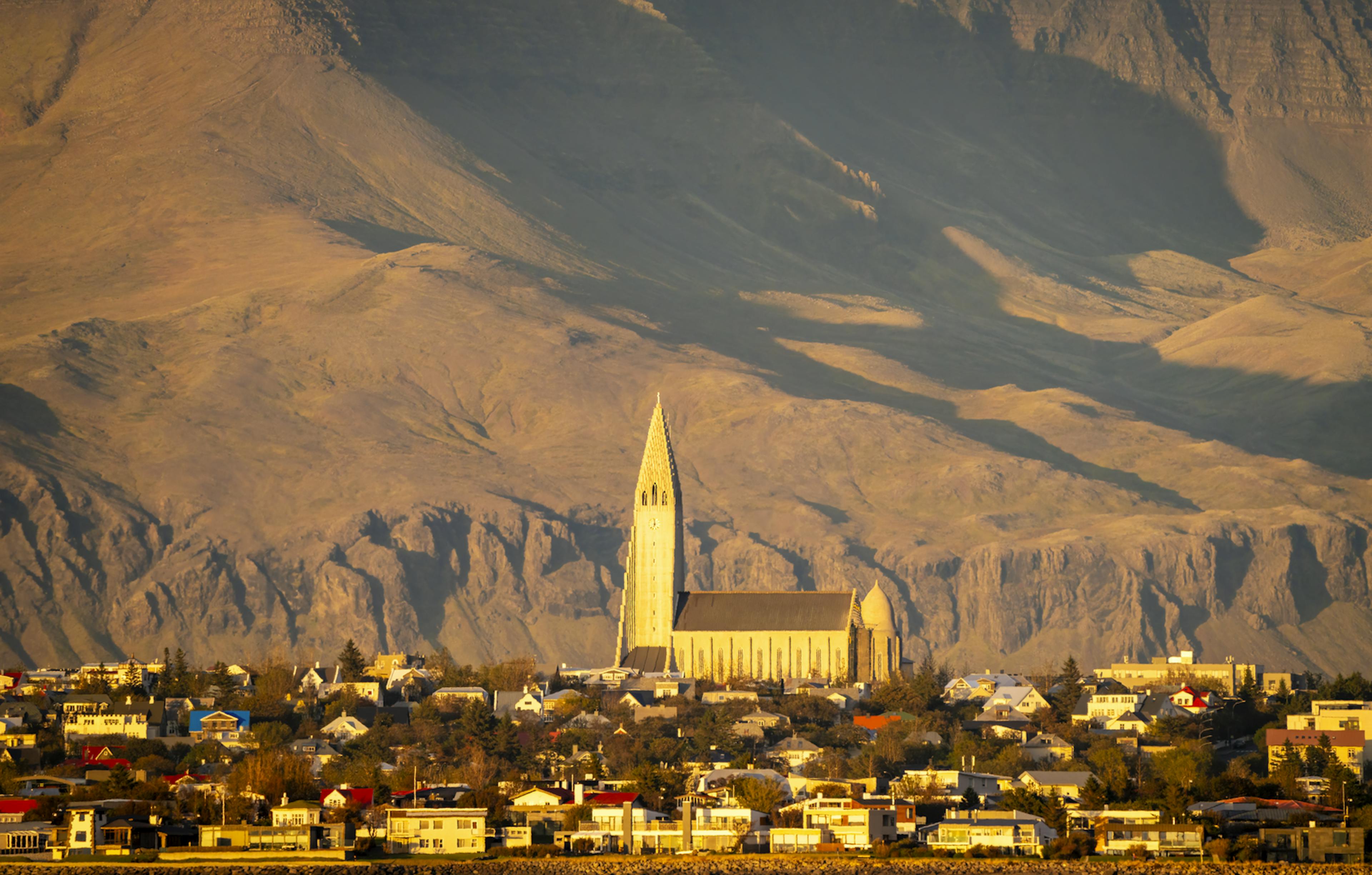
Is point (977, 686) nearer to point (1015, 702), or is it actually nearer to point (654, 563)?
point (1015, 702)

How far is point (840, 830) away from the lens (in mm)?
101375

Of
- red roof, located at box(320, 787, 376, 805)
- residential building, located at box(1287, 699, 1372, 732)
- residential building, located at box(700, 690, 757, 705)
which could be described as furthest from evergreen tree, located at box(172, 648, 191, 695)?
residential building, located at box(1287, 699, 1372, 732)

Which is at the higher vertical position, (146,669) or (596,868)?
(146,669)

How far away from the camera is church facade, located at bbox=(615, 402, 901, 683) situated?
173 meters

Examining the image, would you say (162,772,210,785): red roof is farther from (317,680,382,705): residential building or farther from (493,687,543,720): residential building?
(317,680,382,705): residential building

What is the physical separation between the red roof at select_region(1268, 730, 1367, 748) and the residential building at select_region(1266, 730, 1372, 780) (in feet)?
0.05

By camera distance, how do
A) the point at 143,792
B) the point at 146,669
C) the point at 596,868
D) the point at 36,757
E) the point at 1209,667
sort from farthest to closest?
the point at 1209,667 → the point at 146,669 → the point at 36,757 → the point at 143,792 → the point at 596,868

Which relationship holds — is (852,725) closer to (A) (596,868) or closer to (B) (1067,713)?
(B) (1067,713)

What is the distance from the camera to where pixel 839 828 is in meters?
102

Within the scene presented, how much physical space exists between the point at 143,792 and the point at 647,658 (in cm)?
6952

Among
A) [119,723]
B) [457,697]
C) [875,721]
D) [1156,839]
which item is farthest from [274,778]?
[875,721]

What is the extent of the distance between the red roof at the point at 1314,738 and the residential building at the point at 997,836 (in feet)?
105

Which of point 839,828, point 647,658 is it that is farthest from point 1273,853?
point 647,658

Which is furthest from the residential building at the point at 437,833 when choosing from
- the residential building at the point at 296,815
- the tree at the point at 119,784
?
the tree at the point at 119,784
